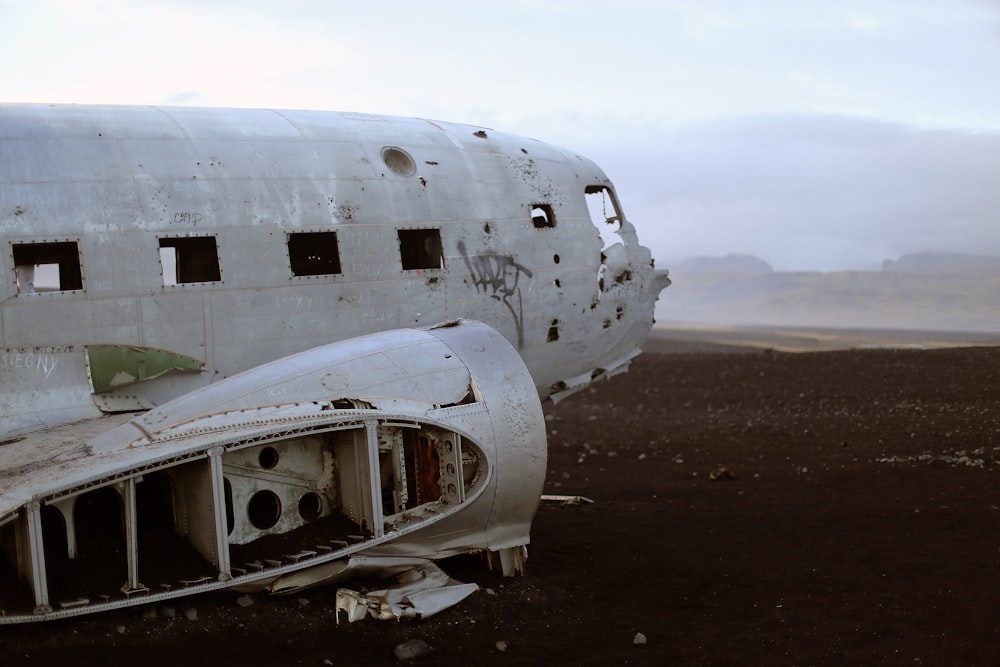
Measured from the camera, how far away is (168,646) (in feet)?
23.2

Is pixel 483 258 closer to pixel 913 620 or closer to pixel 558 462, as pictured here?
pixel 913 620

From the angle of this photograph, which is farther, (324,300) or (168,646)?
(324,300)

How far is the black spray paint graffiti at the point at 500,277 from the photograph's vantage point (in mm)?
10531

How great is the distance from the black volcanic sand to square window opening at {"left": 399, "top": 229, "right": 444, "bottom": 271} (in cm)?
333

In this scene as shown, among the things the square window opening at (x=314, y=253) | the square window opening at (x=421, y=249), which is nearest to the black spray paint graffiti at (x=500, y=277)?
the square window opening at (x=421, y=249)

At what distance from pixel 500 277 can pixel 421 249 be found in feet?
3.18

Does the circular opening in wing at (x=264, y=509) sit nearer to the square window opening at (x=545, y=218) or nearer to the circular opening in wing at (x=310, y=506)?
Result: the circular opening in wing at (x=310, y=506)

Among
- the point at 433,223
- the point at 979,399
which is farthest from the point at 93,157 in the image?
the point at 979,399

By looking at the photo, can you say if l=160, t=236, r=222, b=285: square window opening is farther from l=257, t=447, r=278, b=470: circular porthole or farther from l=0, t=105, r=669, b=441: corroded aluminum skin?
l=257, t=447, r=278, b=470: circular porthole

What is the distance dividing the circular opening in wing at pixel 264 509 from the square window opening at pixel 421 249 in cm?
316

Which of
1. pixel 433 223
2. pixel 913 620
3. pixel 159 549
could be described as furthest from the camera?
pixel 433 223

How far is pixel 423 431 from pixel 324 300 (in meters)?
2.05

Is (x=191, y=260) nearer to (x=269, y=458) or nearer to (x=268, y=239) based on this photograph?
(x=268, y=239)

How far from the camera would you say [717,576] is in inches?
392
